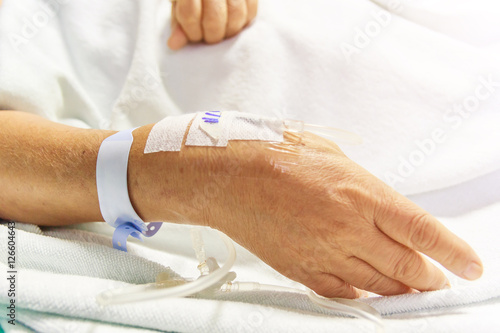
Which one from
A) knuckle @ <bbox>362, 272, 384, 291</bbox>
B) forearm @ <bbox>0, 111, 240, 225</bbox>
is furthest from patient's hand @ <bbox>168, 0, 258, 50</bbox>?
knuckle @ <bbox>362, 272, 384, 291</bbox>

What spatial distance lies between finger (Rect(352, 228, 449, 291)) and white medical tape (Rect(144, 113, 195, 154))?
1.26 ft

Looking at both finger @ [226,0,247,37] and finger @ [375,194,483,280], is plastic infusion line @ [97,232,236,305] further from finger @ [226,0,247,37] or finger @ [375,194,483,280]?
finger @ [226,0,247,37]

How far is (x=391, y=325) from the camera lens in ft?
2.35

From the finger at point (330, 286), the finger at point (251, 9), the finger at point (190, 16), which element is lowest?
the finger at point (330, 286)

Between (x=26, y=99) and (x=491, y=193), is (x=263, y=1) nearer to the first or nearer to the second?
(x=26, y=99)

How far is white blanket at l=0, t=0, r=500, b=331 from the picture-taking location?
1.10m

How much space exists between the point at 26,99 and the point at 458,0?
51.9 inches

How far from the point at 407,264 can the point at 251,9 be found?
873mm

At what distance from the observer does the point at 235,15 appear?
1232 mm

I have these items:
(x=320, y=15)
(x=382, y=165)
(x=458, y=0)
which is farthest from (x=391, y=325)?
(x=458, y=0)

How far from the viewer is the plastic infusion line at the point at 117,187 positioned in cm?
85

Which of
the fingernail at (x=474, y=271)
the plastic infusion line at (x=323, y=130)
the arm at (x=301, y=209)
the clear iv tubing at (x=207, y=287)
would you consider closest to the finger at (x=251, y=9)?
the plastic infusion line at (x=323, y=130)

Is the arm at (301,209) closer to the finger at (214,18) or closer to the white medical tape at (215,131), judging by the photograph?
the white medical tape at (215,131)

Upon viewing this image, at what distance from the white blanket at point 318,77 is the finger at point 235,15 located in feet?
0.11
